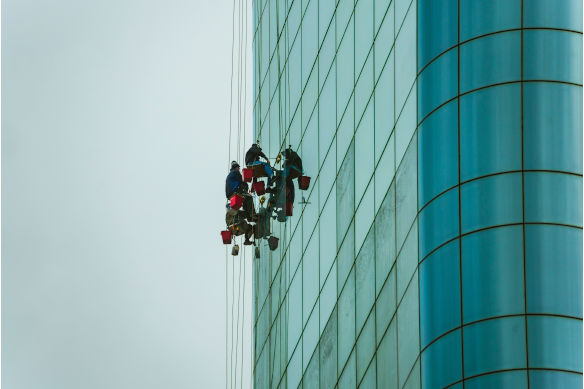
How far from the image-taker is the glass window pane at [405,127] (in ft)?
78.2

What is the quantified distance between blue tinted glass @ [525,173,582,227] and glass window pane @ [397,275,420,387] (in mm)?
3282

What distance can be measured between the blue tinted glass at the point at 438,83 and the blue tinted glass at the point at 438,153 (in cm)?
24

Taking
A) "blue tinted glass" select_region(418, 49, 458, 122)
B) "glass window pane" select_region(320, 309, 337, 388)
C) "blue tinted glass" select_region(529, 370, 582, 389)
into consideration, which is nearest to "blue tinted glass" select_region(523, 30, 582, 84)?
"blue tinted glass" select_region(418, 49, 458, 122)

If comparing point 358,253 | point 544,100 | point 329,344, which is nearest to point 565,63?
point 544,100

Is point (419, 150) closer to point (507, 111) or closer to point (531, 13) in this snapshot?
point (507, 111)

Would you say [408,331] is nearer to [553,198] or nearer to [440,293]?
[440,293]

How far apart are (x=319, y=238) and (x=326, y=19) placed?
6.71m

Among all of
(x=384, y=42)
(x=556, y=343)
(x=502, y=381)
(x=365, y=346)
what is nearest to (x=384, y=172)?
(x=384, y=42)

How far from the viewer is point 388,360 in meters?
24.0

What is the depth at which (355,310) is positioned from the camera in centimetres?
2694

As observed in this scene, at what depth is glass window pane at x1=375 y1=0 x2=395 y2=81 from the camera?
2578 centimetres

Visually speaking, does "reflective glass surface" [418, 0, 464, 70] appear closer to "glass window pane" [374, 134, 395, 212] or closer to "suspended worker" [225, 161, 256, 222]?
"glass window pane" [374, 134, 395, 212]

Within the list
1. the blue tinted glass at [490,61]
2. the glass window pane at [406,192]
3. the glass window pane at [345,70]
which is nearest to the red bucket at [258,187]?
the glass window pane at [345,70]

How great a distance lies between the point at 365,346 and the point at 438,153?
19.6ft
